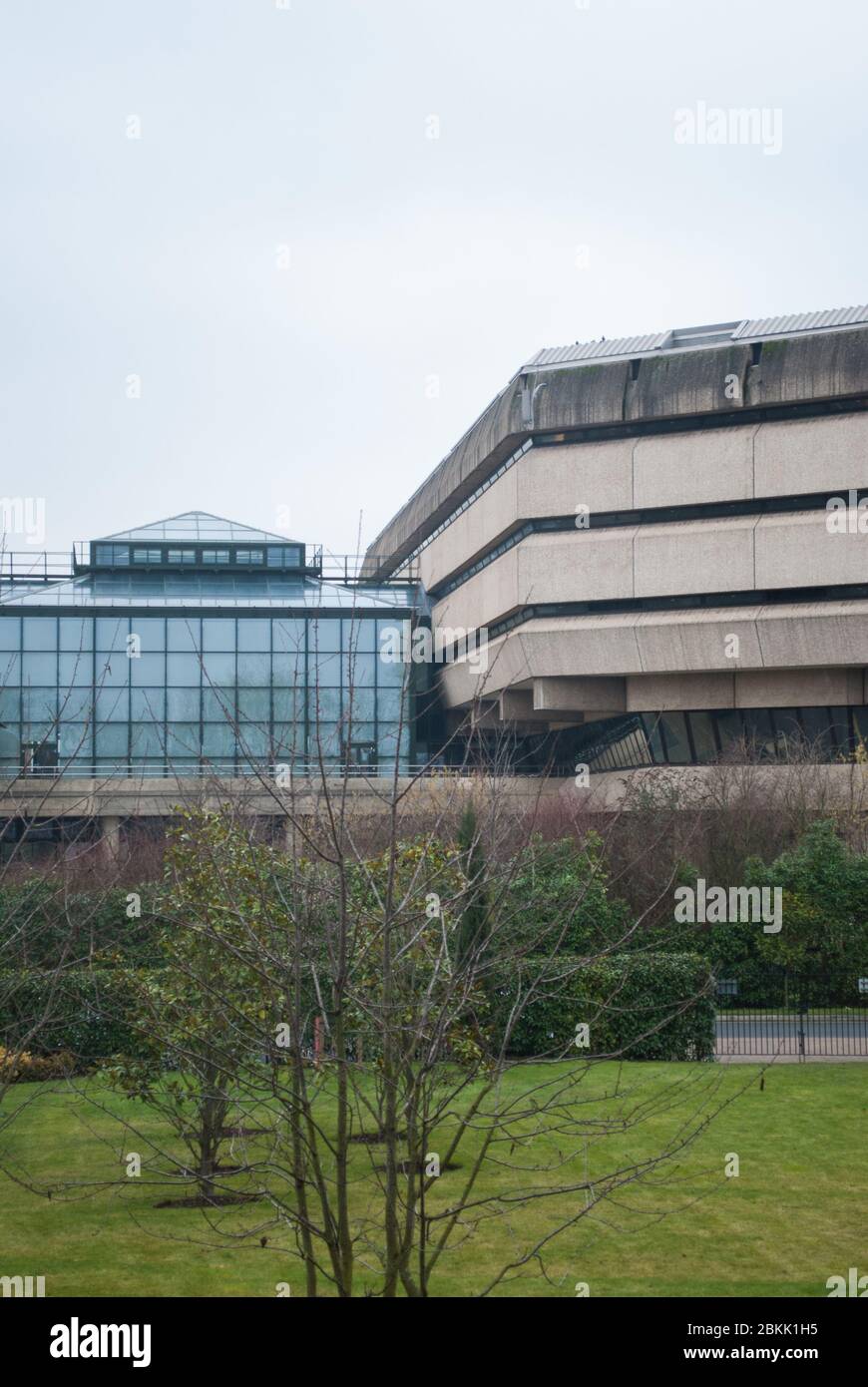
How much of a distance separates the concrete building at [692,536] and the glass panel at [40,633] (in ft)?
56.3

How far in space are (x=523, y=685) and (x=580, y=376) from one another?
11.8 metres

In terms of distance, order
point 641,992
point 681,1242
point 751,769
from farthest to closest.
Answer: point 751,769 → point 641,992 → point 681,1242

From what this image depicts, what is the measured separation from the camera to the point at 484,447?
57062 millimetres

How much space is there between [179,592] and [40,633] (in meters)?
5.71

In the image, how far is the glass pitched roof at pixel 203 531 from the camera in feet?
199

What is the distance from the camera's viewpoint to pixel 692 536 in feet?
164

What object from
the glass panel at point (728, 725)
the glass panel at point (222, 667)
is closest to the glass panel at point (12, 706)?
the glass panel at point (222, 667)

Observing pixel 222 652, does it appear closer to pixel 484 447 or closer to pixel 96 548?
pixel 96 548

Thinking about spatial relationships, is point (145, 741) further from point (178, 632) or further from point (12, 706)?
point (12, 706)

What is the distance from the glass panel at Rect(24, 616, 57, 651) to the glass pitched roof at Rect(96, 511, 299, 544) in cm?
643

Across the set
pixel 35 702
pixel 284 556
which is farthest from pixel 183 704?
pixel 284 556

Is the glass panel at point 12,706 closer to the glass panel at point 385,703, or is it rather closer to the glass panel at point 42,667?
the glass panel at point 42,667
